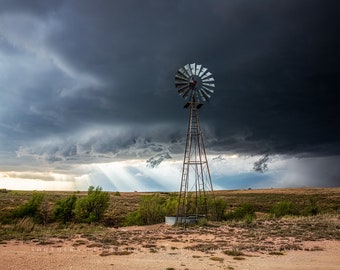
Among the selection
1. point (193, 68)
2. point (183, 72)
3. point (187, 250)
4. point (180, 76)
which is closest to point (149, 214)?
point (180, 76)

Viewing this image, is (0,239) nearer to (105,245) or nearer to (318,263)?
(105,245)

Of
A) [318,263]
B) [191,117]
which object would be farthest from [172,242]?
[191,117]

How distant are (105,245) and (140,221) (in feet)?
64.7

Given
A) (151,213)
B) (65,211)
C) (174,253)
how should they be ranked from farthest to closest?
1. (65,211)
2. (151,213)
3. (174,253)

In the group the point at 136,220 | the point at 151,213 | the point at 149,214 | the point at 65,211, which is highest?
the point at 65,211

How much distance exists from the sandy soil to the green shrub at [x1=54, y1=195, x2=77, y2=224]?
1894cm

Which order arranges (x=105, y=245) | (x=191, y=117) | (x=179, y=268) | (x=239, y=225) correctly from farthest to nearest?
(x=191, y=117) → (x=239, y=225) → (x=105, y=245) → (x=179, y=268)

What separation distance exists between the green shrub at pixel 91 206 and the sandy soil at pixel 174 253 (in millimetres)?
16909

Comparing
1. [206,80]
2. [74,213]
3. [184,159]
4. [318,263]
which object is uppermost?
[206,80]

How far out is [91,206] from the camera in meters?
41.4

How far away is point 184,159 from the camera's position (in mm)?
32094

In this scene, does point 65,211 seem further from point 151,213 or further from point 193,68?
point 193,68

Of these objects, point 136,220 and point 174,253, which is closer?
point 174,253

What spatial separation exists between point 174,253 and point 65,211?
1082 inches
